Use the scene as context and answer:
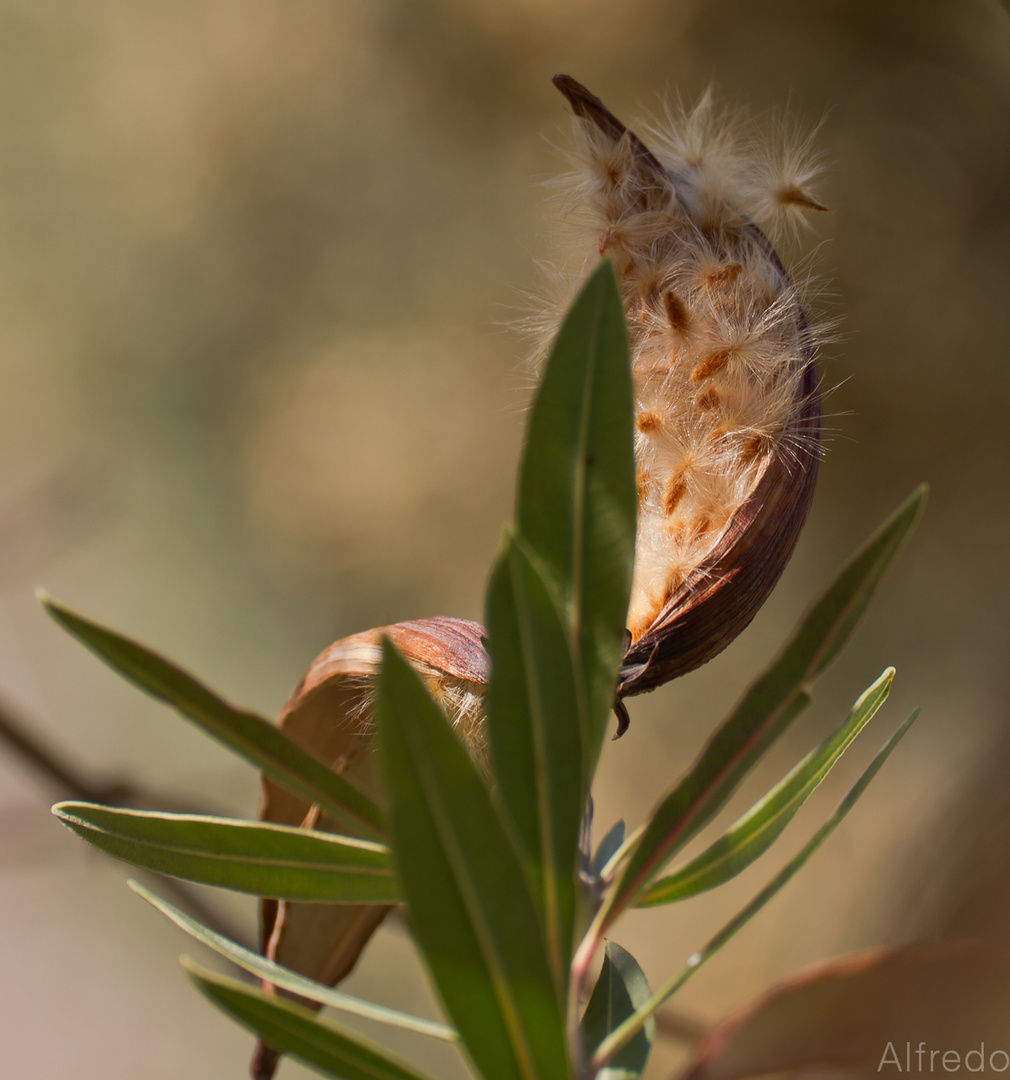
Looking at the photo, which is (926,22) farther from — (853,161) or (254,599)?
(254,599)

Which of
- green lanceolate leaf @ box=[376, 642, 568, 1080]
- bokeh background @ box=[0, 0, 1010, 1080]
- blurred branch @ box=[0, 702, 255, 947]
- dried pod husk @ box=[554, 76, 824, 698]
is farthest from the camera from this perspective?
bokeh background @ box=[0, 0, 1010, 1080]

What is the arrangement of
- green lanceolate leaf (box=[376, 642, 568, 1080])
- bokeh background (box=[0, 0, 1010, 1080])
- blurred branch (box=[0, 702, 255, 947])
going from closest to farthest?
green lanceolate leaf (box=[376, 642, 568, 1080]) → blurred branch (box=[0, 702, 255, 947]) → bokeh background (box=[0, 0, 1010, 1080])

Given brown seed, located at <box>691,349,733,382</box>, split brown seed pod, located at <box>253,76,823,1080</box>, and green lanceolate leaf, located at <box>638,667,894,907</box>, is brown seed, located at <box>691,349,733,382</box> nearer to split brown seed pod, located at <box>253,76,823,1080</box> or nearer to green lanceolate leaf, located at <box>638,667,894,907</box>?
split brown seed pod, located at <box>253,76,823,1080</box>

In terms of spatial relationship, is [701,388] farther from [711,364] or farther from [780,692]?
[780,692]

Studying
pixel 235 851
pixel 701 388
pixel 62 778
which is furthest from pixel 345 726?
pixel 62 778

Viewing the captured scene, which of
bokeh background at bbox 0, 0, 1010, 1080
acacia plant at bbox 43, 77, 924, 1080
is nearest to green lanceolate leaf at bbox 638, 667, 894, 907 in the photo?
acacia plant at bbox 43, 77, 924, 1080

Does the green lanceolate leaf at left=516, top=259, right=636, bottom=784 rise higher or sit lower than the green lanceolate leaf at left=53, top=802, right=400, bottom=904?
higher
